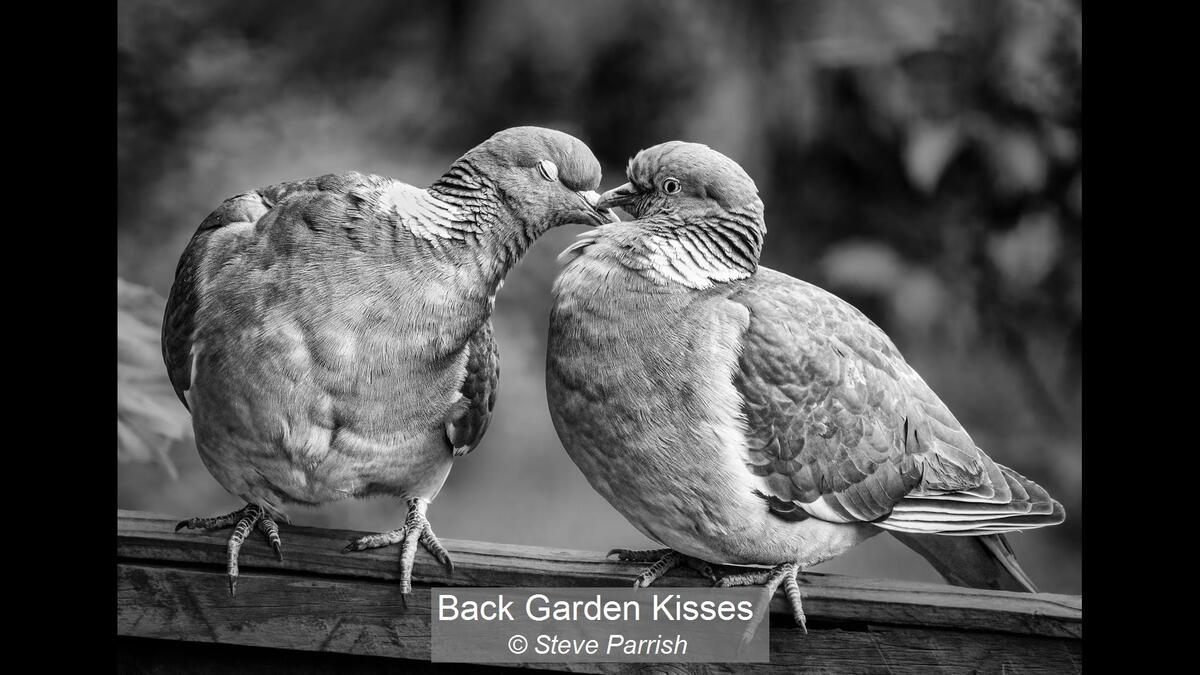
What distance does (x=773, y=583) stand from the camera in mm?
2670

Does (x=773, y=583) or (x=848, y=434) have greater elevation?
(x=848, y=434)

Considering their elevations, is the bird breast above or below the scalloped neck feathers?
below

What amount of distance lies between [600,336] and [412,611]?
2.80 ft

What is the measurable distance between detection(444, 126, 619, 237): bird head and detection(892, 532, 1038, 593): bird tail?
1.15 metres

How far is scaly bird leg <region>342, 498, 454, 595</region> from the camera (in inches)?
110

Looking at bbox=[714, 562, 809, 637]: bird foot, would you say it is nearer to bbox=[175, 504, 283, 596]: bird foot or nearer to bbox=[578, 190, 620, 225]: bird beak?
bbox=[578, 190, 620, 225]: bird beak

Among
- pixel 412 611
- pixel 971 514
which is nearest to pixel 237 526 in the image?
pixel 412 611

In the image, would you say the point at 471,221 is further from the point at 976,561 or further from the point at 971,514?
the point at 976,561

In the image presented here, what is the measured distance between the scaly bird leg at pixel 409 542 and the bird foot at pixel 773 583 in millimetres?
702

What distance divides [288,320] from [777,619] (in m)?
1.37

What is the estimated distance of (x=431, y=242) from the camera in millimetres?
2674

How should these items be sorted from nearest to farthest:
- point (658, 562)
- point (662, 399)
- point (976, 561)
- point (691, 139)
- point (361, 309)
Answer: point (662, 399) → point (361, 309) → point (658, 562) → point (976, 561) → point (691, 139)

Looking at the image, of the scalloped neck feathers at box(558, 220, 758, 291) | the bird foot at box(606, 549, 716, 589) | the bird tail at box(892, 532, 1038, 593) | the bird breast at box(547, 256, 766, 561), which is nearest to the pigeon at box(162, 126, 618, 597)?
the scalloped neck feathers at box(558, 220, 758, 291)

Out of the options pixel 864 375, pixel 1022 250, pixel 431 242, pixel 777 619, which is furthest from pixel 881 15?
pixel 777 619
